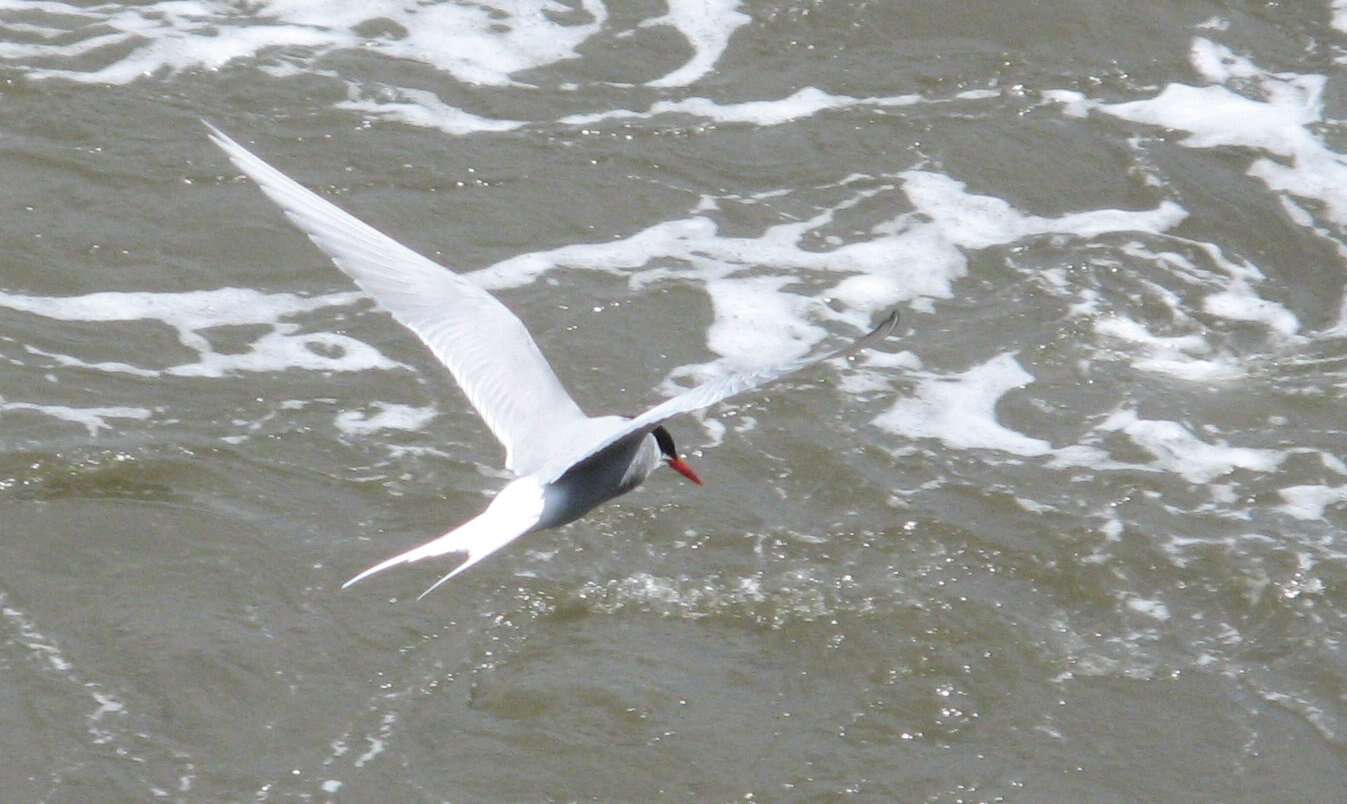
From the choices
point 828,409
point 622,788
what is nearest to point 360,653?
point 622,788

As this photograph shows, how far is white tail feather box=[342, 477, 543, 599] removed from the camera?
4.62m

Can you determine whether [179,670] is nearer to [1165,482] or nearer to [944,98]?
[1165,482]

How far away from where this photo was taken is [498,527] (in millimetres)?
4785

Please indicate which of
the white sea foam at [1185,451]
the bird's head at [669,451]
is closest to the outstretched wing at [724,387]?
the bird's head at [669,451]

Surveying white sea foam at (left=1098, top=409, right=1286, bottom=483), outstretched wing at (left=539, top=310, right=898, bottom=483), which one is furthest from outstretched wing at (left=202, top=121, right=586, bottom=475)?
white sea foam at (left=1098, top=409, right=1286, bottom=483)

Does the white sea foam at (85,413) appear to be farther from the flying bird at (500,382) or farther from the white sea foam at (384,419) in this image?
the flying bird at (500,382)

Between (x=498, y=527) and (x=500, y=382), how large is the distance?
0.87m

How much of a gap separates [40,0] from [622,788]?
18.2 ft

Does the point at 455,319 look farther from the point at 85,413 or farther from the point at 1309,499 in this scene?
the point at 1309,499

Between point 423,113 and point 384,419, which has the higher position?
point 423,113

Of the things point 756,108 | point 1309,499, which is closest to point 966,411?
point 1309,499

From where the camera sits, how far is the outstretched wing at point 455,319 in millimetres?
5418

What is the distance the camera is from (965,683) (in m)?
5.42

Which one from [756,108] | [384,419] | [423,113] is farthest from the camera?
[756,108]
